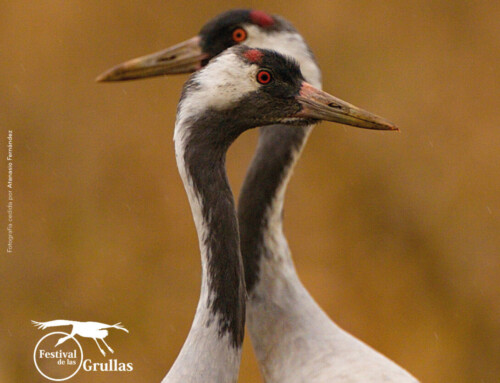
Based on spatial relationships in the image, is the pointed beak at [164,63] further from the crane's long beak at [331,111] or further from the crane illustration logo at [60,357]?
the crane illustration logo at [60,357]

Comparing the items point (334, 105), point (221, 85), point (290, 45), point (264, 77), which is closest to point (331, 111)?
point (334, 105)

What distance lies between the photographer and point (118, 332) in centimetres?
519

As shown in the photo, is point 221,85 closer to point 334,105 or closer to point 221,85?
point 221,85

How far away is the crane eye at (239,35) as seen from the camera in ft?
8.84

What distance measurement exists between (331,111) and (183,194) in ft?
11.2

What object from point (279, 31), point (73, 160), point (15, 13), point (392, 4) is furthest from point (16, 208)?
point (279, 31)

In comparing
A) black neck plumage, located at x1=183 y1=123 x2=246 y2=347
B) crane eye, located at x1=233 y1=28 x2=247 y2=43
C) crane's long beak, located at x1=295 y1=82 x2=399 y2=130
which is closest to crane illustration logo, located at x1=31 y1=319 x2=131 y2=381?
crane eye, located at x1=233 y1=28 x2=247 y2=43

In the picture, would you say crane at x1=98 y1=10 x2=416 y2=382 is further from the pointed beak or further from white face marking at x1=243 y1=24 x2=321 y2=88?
the pointed beak

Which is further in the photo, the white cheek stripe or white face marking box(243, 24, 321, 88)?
white face marking box(243, 24, 321, 88)

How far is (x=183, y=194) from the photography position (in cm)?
538

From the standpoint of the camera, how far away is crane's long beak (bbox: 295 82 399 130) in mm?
2027

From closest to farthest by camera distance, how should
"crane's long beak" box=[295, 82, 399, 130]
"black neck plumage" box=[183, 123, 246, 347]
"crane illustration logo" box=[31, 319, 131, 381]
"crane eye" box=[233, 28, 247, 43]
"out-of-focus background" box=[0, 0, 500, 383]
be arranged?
"black neck plumage" box=[183, 123, 246, 347] → "crane's long beak" box=[295, 82, 399, 130] → "crane eye" box=[233, 28, 247, 43] → "crane illustration logo" box=[31, 319, 131, 381] → "out-of-focus background" box=[0, 0, 500, 383]

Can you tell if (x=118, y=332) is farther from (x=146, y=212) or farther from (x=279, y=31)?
(x=279, y=31)

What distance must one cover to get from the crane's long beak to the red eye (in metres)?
0.10
